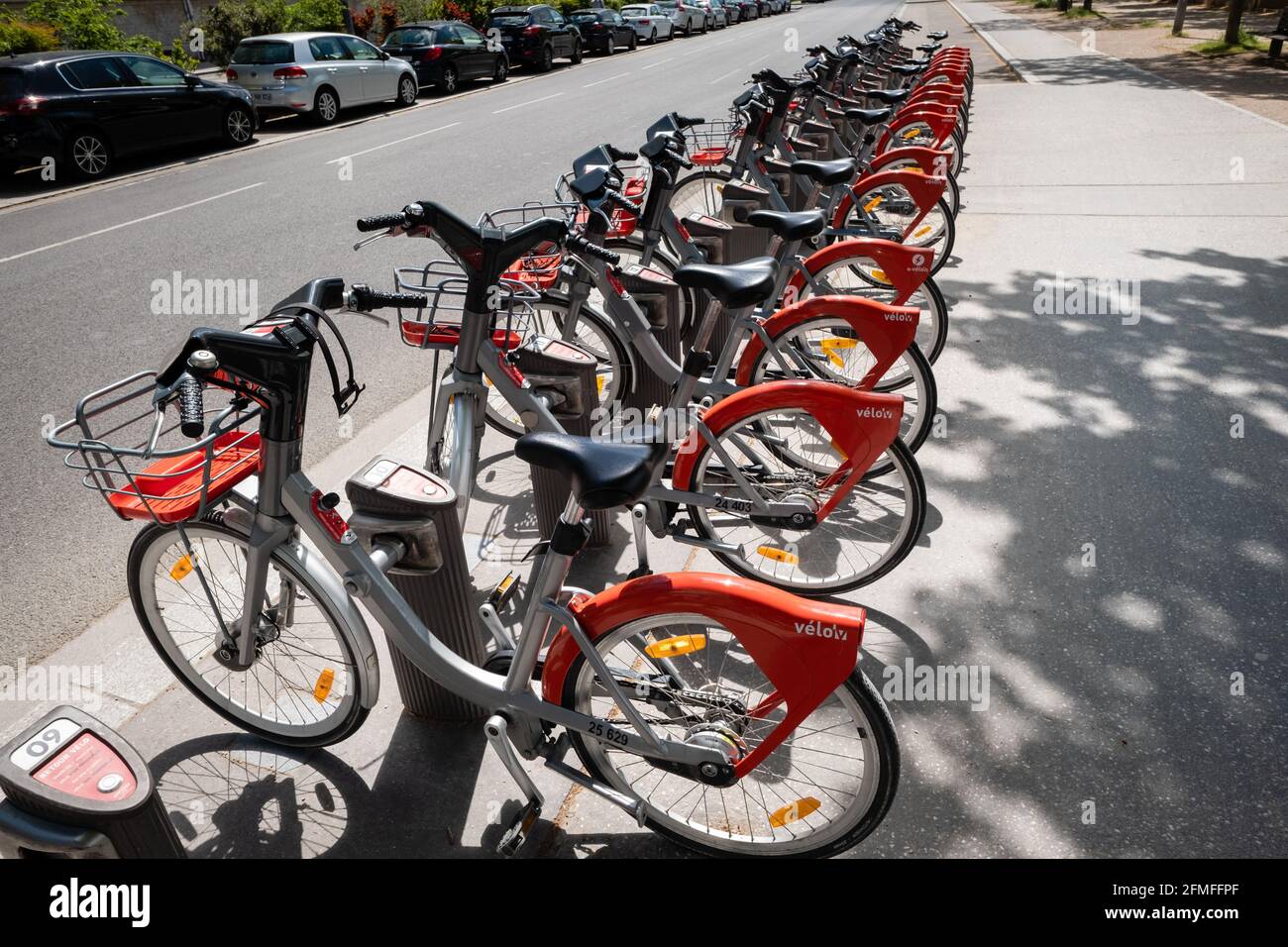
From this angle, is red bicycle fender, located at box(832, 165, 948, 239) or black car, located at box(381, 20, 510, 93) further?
black car, located at box(381, 20, 510, 93)

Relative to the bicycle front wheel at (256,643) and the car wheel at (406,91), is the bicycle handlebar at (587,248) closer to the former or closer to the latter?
the bicycle front wheel at (256,643)

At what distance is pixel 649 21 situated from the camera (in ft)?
96.8

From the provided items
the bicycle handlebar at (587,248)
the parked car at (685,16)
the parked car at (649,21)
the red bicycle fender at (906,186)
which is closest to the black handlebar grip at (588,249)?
the bicycle handlebar at (587,248)

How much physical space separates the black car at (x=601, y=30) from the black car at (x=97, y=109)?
1522 cm

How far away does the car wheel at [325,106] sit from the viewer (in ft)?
50.5

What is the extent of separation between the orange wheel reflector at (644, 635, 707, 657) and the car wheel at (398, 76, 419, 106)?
17521 millimetres

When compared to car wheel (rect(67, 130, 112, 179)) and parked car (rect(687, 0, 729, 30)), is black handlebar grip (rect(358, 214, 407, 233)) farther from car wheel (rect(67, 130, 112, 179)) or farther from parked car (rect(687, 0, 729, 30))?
parked car (rect(687, 0, 729, 30))

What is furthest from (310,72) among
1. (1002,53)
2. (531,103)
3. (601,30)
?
(1002,53)

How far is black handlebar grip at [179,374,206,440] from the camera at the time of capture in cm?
186

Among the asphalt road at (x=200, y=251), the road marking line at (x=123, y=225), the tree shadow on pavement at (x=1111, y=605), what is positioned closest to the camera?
the tree shadow on pavement at (x=1111, y=605)

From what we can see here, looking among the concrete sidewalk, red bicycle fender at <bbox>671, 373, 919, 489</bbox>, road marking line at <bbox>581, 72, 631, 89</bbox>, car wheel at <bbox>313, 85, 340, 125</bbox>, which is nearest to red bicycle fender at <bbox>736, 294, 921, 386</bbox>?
red bicycle fender at <bbox>671, 373, 919, 489</bbox>

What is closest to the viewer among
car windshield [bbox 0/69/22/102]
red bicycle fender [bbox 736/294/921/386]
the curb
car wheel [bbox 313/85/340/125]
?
red bicycle fender [bbox 736/294/921/386]

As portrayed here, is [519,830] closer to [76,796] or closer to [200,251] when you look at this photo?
[76,796]

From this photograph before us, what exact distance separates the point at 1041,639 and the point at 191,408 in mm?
2804
